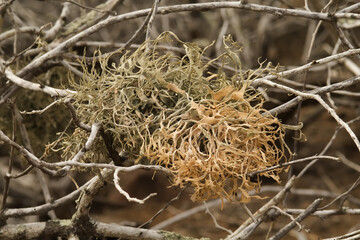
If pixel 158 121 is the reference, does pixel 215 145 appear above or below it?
below

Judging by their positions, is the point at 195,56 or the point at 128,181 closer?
the point at 195,56

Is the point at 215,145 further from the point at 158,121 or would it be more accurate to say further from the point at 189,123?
the point at 158,121

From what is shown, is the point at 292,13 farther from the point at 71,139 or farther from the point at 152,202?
the point at 152,202

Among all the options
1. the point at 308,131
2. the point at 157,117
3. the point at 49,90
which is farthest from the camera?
the point at 308,131

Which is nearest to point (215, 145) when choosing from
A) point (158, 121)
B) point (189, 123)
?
point (189, 123)

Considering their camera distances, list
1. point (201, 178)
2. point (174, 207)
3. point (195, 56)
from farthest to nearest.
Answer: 1. point (174, 207)
2. point (195, 56)
3. point (201, 178)

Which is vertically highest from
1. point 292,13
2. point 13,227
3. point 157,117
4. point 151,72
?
point 292,13

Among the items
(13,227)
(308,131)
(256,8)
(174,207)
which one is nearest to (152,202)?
(174,207)

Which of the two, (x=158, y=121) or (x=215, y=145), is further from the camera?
(x=158, y=121)
